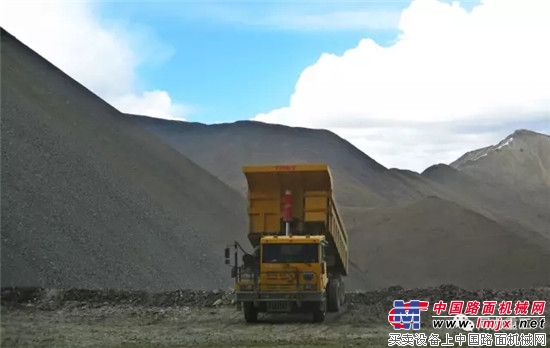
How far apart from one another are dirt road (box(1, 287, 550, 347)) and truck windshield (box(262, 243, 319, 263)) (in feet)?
5.31

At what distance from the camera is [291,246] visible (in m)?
19.2

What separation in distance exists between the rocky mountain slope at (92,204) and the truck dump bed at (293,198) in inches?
356

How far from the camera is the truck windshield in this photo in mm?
19156

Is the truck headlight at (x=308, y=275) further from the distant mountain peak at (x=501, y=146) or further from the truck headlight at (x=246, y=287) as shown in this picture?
the distant mountain peak at (x=501, y=146)

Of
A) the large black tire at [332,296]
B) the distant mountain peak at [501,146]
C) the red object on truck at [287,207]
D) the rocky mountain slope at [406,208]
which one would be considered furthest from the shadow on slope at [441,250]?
the distant mountain peak at [501,146]

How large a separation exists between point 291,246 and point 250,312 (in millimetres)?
2013

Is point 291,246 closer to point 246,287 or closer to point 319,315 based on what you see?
point 246,287

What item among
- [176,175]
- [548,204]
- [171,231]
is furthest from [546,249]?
[548,204]

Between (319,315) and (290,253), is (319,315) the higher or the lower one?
the lower one

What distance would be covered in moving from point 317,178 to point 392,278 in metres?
29.6

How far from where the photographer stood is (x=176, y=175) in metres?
45.7

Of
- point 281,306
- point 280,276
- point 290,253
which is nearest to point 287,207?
point 290,253

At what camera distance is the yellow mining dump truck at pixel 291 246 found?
62.2ft

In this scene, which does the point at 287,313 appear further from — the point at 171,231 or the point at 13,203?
the point at 171,231
